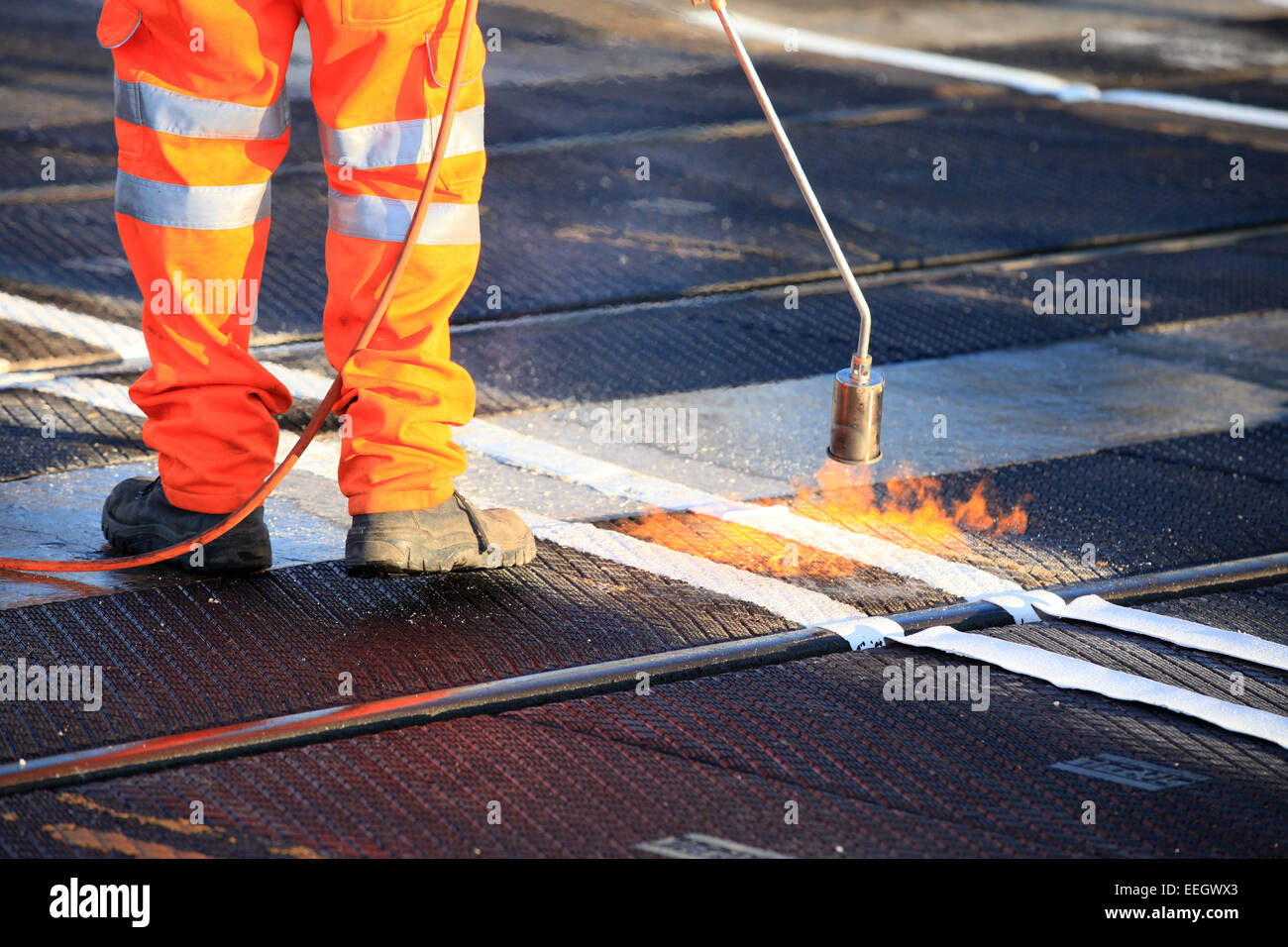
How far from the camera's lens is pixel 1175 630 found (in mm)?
3193

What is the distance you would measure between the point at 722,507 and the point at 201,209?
127 centimetres

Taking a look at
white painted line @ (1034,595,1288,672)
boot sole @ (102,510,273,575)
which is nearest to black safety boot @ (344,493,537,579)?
boot sole @ (102,510,273,575)

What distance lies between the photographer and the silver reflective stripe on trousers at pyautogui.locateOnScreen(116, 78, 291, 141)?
118 inches

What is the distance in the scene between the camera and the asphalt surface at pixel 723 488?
102 inches

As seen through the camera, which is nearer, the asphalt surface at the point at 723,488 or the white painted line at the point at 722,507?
the asphalt surface at the point at 723,488

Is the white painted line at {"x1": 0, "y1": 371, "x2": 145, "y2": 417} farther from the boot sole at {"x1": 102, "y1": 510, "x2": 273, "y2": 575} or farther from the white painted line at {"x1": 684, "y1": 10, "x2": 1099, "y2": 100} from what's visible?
the white painted line at {"x1": 684, "y1": 10, "x2": 1099, "y2": 100}

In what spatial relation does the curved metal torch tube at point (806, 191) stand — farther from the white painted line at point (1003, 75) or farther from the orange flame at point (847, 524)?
the white painted line at point (1003, 75)

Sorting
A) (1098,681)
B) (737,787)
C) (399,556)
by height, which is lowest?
(737,787)

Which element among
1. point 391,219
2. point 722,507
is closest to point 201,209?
point 391,219

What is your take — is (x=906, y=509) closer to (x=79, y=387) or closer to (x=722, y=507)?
(x=722, y=507)

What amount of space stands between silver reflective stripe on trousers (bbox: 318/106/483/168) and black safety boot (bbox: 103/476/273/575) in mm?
692

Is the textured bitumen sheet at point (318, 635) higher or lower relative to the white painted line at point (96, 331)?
lower

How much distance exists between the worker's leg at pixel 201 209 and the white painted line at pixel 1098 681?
4.24 feet

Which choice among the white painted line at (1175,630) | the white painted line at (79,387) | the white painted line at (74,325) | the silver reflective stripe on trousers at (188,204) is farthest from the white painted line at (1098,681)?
the white painted line at (74,325)
